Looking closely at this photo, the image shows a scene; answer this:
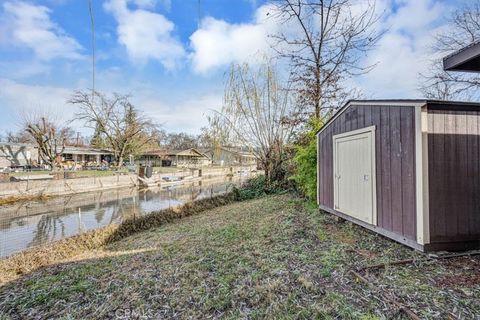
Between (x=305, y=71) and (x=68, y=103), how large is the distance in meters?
26.8

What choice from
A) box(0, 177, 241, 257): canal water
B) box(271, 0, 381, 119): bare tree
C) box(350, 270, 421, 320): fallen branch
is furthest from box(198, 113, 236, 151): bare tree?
box(350, 270, 421, 320): fallen branch

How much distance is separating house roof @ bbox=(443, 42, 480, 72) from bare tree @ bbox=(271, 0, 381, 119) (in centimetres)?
664

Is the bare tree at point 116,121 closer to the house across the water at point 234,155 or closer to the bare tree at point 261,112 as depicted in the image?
the house across the water at point 234,155

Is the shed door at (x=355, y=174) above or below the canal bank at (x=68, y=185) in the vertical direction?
above

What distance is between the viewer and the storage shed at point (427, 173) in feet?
10.3

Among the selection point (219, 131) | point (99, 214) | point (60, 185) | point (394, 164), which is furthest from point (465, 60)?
point (60, 185)

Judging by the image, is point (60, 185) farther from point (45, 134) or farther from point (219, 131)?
point (219, 131)

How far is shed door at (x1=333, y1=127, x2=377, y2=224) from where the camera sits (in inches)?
159

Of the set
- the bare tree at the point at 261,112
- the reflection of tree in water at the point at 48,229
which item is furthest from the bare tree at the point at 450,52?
the reflection of tree in water at the point at 48,229

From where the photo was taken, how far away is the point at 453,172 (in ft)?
10.6

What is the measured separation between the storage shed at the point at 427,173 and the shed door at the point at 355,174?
0.26ft

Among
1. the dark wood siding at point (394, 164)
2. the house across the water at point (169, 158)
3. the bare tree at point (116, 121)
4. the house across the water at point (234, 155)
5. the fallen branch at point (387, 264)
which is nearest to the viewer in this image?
the fallen branch at point (387, 264)

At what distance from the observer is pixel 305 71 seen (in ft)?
33.2

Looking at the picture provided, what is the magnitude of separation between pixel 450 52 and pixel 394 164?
12713 millimetres
